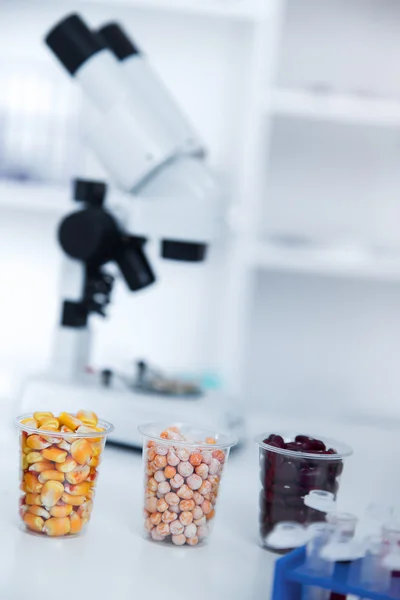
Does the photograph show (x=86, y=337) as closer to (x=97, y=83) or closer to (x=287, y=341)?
(x=97, y=83)

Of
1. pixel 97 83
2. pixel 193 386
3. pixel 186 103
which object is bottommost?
pixel 193 386

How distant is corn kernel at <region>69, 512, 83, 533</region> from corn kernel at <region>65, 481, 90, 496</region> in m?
0.03

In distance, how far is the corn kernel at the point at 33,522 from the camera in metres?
0.91

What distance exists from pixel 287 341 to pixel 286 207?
1.43 feet

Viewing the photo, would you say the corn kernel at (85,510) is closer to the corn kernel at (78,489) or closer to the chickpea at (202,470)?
the corn kernel at (78,489)

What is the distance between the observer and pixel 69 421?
927 mm

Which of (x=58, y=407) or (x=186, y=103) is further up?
(x=186, y=103)

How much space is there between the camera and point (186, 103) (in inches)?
101

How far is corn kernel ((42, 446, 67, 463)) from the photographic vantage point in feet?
2.94

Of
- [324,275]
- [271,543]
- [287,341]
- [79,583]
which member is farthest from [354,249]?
[79,583]

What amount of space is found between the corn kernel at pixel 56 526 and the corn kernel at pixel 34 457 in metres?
0.07

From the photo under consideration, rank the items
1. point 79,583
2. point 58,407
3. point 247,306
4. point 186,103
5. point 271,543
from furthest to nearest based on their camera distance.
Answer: point 186,103, point 247,306, point 58,407, point 271,543, point 79,583

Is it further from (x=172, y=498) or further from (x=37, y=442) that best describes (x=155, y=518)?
(x=37, y=442)

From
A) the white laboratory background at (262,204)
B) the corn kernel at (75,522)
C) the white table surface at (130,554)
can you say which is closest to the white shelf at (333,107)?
the white laboratory background at (262,204)
